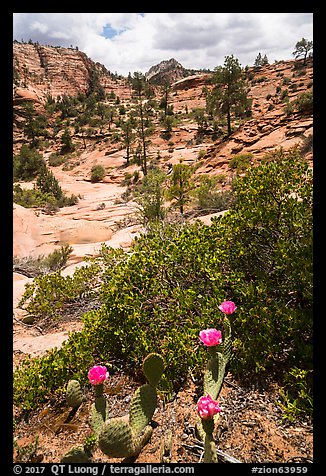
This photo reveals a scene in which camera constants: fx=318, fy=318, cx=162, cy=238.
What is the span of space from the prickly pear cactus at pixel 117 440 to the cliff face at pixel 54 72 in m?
50.0

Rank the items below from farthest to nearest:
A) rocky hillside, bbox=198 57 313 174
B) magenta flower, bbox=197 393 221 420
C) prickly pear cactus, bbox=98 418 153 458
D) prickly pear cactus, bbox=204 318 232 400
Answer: rocky hillside, bbox=198 57 313 174, prickly pear cactus, bbox=204 318 232 400, prickly pear cactus, bbox=98 418 153 458, magenta flower, bbox=197 393 221 420

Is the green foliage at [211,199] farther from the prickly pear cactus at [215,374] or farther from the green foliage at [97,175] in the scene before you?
the green foliage at [97,175]

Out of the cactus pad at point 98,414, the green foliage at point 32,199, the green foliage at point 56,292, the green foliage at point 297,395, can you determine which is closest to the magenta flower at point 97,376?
the cactus pad at point 98,414

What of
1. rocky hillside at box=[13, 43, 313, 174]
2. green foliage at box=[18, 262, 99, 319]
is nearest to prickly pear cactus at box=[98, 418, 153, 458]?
green foliage at box=[18, 262, 99, 319]

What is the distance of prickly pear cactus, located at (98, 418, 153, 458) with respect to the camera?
219 centimetres

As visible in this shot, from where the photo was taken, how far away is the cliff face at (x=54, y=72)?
48094 millimetres

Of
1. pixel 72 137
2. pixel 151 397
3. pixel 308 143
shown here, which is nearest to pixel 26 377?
pixel 151 397

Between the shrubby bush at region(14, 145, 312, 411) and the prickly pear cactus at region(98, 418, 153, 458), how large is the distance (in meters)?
0.68

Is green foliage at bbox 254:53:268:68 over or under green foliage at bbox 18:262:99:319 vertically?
over

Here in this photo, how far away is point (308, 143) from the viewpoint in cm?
1575

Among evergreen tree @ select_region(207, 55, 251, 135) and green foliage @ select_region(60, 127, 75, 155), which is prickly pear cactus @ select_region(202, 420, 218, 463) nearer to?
evergreen tree @ select_region(207, 55, 251, 135)

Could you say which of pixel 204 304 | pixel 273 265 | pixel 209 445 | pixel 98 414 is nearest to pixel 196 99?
pixel 273 265

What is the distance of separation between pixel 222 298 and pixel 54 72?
58.7 m

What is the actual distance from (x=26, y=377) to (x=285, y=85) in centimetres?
3831
